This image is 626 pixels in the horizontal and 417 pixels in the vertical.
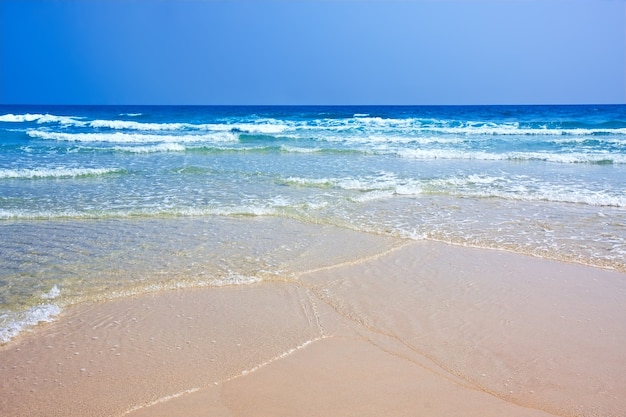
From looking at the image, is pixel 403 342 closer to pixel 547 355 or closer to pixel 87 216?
pixel 547 355

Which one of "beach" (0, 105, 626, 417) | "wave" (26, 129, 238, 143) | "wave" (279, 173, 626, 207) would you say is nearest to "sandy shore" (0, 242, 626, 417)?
"beach" (0, 105, 626, 417)

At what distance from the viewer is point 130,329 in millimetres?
4102

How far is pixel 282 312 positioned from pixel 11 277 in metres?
3.18

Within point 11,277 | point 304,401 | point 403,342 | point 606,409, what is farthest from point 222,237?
point 606,409

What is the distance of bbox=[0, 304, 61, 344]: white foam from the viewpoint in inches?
156

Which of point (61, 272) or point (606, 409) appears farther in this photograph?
point (61, 272)

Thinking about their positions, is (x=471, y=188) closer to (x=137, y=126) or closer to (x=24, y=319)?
(x=24, y=319)

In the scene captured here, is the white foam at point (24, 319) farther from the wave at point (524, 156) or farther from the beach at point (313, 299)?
the wave at point (524, 156)

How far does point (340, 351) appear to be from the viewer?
12.3ft

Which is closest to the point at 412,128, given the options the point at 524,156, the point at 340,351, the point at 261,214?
the point at 524,156

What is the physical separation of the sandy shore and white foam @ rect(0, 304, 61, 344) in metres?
0.12

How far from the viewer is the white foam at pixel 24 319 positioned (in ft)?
13.0

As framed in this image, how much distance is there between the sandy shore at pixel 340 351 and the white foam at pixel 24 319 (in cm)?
12

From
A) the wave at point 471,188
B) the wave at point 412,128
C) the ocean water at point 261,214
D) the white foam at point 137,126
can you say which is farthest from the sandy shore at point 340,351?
the white foam at point 137,126
